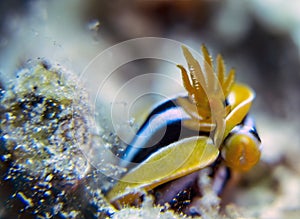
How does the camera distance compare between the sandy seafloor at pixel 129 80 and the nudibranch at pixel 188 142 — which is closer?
the sandy seafloor at pixel 129 80

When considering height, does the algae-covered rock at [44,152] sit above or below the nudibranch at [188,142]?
above

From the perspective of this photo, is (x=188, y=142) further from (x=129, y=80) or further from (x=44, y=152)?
(x=129, y=80)

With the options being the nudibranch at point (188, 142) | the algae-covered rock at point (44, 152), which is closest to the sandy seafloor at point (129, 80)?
the algae-covered rock at point (44, 152)

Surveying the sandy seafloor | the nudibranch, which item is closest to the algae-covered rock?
the sandy seafloor

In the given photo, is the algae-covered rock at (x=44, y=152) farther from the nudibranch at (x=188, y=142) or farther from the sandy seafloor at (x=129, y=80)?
the nudibranch at (x=188, y=142)

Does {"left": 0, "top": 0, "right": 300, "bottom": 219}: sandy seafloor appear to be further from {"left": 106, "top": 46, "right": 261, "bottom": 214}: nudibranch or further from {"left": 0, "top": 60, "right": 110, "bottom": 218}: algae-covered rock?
{"left": 106, "top": 46, "right": 261, "bottom": 214}: nudibranch
